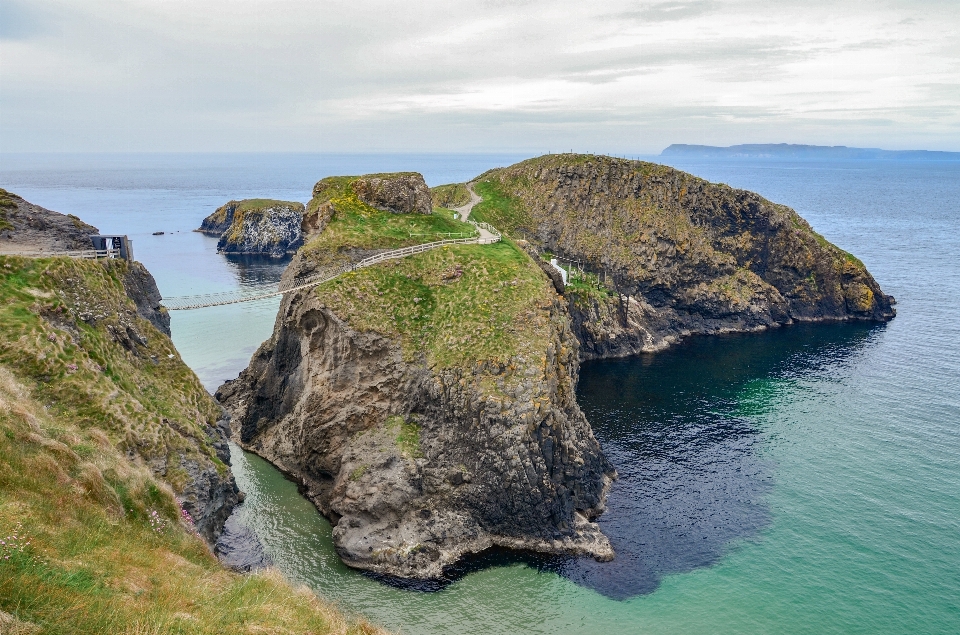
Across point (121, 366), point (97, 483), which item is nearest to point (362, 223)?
point (121, 366)

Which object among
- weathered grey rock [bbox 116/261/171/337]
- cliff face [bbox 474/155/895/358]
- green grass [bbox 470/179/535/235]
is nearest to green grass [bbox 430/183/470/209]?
A: green grass [bbox 470/179/535/235]

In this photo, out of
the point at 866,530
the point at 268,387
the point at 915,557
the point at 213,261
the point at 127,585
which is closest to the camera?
the point at 127,585

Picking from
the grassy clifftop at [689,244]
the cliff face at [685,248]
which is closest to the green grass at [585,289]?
the cliff face at [685,248]

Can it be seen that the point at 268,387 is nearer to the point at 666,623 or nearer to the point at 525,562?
the point at 525,562

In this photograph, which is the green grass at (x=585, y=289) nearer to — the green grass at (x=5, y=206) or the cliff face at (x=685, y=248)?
the cliff face at (x=685, y=248)

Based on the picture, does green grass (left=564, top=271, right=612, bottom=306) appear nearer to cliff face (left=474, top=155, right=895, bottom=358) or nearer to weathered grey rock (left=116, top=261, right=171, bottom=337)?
cliff face (left=474, top=155, right=895, bottom=358)

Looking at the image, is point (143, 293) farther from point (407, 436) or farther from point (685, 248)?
point (685, 248)

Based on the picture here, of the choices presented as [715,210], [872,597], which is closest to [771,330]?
[715,210]
